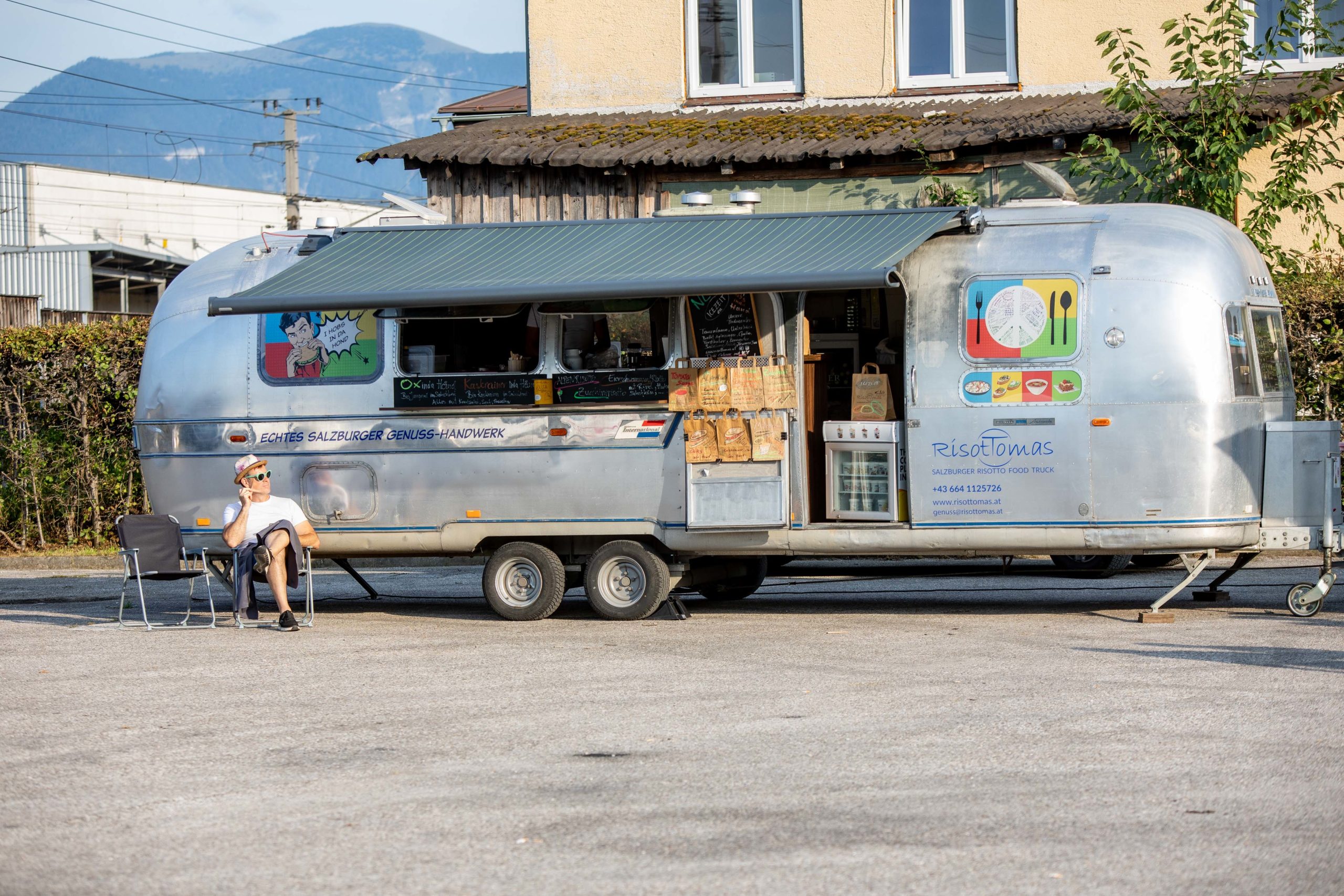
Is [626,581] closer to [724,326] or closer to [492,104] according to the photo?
[724,326]

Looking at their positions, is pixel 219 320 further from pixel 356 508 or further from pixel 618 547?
pixel 618 547

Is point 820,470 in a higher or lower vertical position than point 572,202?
lower

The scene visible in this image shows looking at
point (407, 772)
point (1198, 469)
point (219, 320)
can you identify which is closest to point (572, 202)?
point (219, 320)

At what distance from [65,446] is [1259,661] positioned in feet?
44.7

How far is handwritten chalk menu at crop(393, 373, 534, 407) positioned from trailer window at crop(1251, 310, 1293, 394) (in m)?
5.19

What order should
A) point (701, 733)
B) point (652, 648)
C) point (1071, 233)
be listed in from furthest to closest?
point (1071, 233), point (652, 648), point (701, 733)

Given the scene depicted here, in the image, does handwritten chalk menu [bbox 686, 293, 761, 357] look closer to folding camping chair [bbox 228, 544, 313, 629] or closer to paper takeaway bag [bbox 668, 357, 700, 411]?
paper takeaway bag [bbox 668, 357, 700, 411]

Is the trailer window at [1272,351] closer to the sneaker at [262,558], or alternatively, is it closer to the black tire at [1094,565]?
the black tire at [1094,565]

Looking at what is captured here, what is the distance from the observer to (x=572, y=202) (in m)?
18.0

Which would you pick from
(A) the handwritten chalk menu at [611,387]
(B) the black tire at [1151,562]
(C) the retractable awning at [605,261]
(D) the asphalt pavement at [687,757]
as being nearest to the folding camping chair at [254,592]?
(D) the asphalt pavement at [687,757]

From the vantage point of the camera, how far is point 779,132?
1733cm

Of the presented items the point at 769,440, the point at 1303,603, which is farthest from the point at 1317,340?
the point at 769,440

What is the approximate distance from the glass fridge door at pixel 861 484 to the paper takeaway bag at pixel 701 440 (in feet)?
2.89

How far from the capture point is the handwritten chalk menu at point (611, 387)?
38.6 ft
